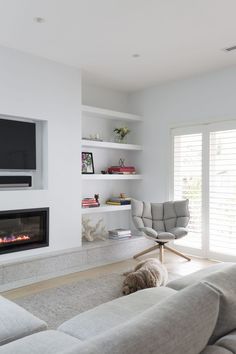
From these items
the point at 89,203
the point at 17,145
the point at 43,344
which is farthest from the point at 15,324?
the point at 89,203

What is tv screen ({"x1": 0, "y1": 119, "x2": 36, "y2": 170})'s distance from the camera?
379 centimetres

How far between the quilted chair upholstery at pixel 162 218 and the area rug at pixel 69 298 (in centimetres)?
95

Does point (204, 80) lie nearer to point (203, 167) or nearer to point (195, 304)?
point (203, 167)

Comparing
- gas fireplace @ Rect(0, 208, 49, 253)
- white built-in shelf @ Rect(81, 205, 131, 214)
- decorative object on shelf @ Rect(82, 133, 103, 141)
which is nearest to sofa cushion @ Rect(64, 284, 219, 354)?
gas fireplace @ Rect(0, 208, 49, 253)

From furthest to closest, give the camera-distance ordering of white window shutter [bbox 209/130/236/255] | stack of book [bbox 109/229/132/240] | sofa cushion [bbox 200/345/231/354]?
stack of book [bbox 109/229/132/240], white window shutter [bbox 209/130/236/255], sofa cushion [bbox 200/345/231/354]

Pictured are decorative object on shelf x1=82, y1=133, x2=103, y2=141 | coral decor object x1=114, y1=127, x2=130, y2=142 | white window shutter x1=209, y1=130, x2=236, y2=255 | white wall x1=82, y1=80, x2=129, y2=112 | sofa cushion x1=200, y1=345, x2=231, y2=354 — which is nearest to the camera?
sofa cushion x1=200, y1=345, x2=231, y2=354

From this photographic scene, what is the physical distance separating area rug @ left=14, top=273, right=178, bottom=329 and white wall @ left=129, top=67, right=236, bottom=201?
209 centimetres

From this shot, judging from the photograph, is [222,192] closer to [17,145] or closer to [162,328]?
[17,145]

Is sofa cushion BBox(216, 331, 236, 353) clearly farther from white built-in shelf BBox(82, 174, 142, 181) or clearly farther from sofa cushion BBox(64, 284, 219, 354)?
white built-in shelf BBox(82, 174, 142, 181)

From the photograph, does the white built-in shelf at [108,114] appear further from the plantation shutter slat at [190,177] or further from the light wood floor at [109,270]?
the light wood floor at [109,270]

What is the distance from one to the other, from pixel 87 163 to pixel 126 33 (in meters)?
2.15

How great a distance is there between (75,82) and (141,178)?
2.01m

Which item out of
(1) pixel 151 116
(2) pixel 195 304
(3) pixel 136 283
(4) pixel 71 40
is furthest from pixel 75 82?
(2) pixel 195 304

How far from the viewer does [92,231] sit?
4.88 metres
